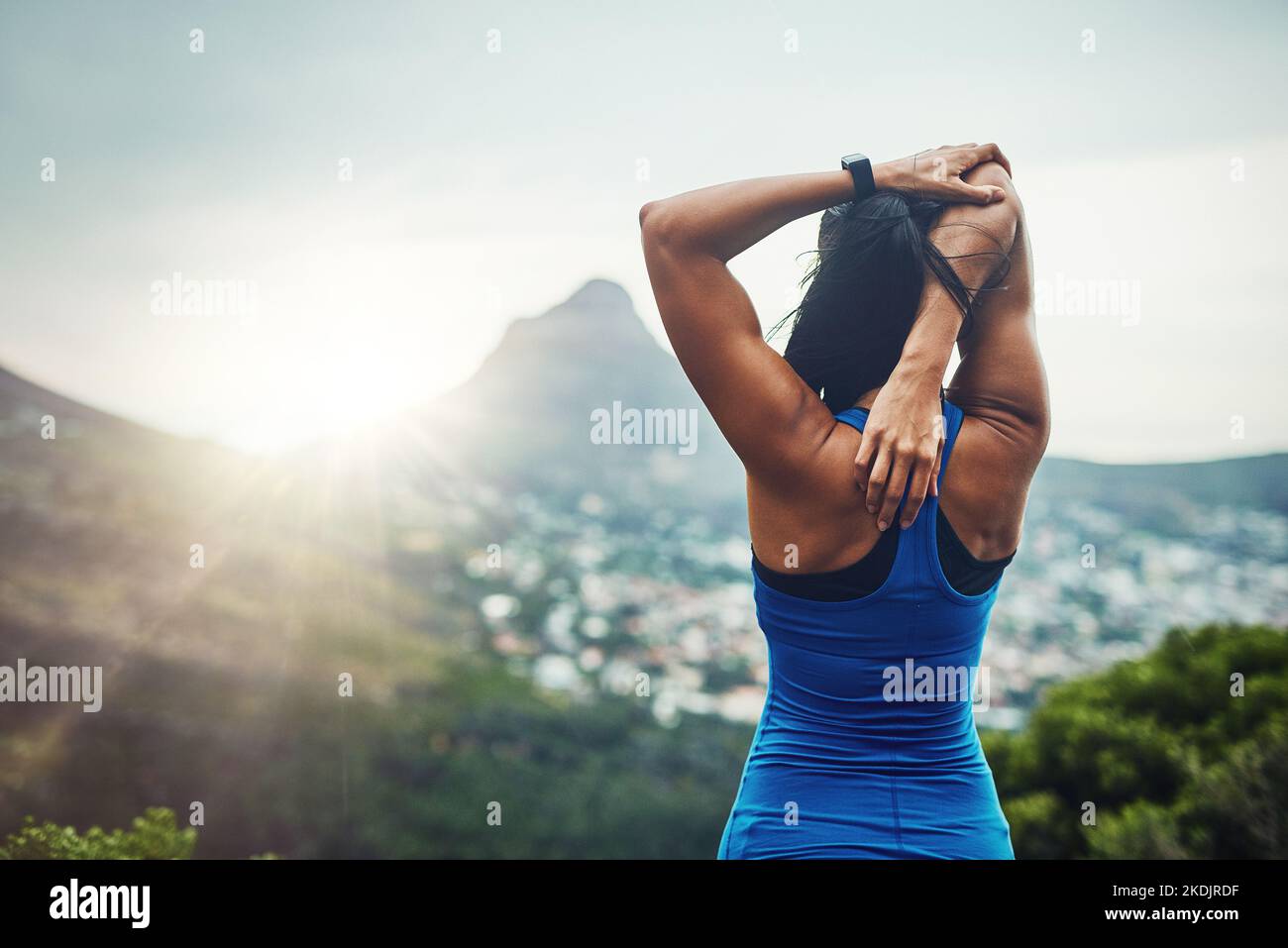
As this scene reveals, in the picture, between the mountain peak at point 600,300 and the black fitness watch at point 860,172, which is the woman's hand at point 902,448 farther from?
the mountain peak at point 600,300

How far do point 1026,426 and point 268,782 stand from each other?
33.0ft

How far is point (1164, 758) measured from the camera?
408cm

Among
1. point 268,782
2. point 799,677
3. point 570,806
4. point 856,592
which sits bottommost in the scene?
point 570,806

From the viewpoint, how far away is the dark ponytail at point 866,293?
1076mm

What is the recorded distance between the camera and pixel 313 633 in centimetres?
1165

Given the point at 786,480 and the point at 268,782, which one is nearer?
the point at 786,480

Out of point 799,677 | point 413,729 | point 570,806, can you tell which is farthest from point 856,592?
point 413,729

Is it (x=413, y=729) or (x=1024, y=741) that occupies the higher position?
(x=1024, y=741)

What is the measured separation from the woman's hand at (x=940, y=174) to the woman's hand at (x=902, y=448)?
0.28 meters

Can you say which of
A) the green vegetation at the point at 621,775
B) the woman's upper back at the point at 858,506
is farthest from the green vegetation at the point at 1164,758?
the woman's upper back at the point at 858,506

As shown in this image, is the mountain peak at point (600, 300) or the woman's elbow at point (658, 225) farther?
the mountain peak at point (600, 300)

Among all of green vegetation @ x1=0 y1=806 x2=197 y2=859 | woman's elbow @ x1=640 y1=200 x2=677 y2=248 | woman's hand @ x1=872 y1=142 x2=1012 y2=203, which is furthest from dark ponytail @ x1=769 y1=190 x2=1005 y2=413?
green vegetation @ x1=0 y1=806 x2=197 y2=859

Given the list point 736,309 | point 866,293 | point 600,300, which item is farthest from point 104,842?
point 600,300
